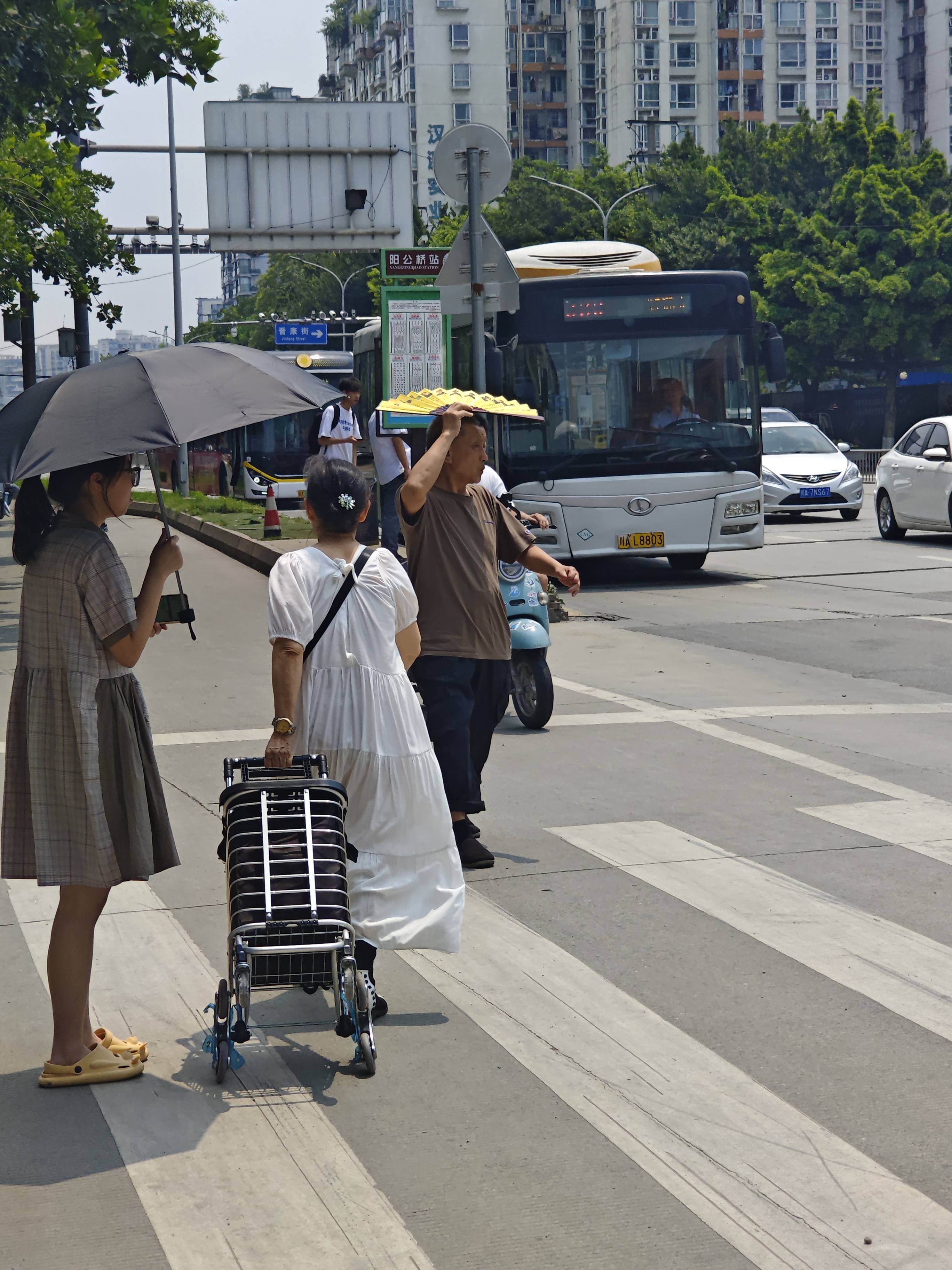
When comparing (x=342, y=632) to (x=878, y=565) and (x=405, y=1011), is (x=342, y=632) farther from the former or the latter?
(x=878, y=565)

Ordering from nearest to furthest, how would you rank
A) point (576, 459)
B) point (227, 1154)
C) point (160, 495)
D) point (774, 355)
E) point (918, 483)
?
point (227, 1154) < point (160, 495) < point (576, 459) < point (774, 355) < point (918, 483)

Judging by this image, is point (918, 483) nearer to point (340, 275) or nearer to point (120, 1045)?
point (120, 1045)

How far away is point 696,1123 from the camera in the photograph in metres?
3.89

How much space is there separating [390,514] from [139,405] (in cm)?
1187

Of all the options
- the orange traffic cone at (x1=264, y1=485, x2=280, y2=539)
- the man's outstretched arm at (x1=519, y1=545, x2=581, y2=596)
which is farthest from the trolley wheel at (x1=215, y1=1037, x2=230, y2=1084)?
the orange traffic cone at (x1=264, y1=485, x2=280, y2=539)

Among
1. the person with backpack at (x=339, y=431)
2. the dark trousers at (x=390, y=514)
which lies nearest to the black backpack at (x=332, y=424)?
the person with backpack at (x=339, y=431)

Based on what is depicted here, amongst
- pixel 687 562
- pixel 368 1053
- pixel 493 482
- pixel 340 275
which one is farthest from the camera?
pixel 340 275

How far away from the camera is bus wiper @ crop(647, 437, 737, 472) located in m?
16.8

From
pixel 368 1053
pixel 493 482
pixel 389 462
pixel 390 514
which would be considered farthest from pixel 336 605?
pixel 390 514

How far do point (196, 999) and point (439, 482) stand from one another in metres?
2.09

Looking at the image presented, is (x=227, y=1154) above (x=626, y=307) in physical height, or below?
below

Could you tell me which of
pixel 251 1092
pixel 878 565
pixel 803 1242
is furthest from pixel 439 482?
pixel 878 565

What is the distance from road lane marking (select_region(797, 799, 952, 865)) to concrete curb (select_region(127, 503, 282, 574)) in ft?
28.4

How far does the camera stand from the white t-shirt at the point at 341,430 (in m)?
16.3
